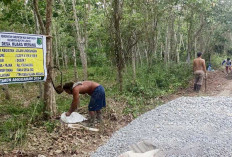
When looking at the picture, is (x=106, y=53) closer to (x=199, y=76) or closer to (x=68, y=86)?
(x=199, y=76)

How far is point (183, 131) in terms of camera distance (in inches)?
173

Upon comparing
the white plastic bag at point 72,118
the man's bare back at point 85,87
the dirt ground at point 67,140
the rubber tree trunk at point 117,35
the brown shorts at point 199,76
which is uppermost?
the rubber tree trunk at point 117,35

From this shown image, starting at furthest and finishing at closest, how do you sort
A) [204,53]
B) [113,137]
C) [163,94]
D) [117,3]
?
1. [204,53]
2. [163,94]
3. [117,3]
4. [113,137]

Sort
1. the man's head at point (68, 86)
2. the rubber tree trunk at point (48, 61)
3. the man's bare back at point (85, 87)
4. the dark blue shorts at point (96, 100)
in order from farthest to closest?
the dark blue shorts at point (96, 100) → the man's bare back at point (85, 87) → the man's head at point (68, 86) → the rubber tree trunk at point (48, 61)

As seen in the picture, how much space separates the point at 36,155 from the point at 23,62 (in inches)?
62.1

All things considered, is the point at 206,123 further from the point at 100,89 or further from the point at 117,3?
the point at 117,3

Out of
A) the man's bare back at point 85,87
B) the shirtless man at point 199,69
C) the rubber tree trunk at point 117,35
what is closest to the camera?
the man's bare back at point 85,87

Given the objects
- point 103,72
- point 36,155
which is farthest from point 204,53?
point 36,155

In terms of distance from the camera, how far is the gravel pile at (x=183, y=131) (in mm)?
3779

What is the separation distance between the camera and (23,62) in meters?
4.14

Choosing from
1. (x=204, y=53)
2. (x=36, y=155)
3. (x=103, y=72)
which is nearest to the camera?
(x=36, y=155)

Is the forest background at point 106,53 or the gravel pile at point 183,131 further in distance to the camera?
the forest background at point 106,53

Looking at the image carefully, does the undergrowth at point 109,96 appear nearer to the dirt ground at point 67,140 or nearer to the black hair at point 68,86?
the dirt ground at point 67,140

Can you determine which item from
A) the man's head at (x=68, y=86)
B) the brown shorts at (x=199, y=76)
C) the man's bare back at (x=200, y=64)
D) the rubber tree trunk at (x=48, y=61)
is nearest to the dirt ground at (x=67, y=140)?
the rubber tree trunk at (x=48, y=61)
